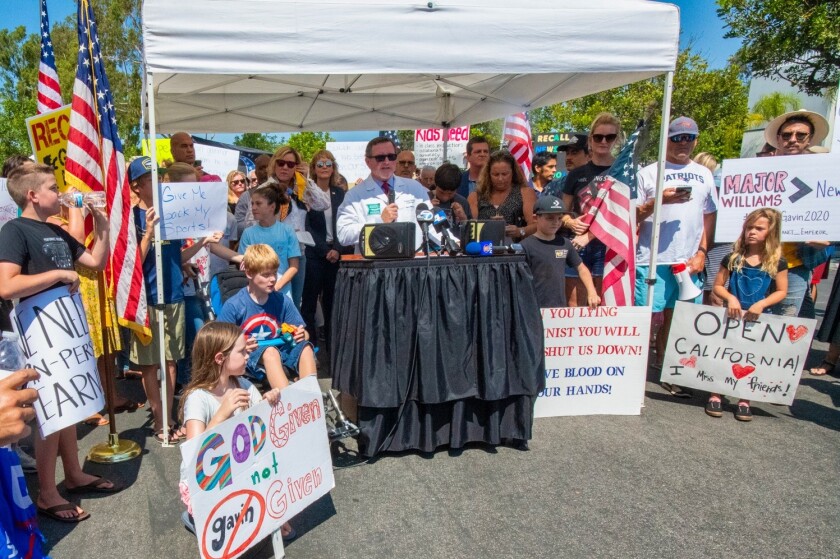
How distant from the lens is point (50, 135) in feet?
13.0

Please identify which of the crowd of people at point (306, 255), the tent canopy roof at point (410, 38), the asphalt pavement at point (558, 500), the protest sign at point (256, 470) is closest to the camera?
the protest sign at point (256, 470)

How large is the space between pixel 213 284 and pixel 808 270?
16.2ft

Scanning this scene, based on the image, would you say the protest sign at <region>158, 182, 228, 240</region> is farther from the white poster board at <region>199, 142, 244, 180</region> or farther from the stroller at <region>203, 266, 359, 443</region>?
the white poster board at <region>199, 142, 244, 180</region>

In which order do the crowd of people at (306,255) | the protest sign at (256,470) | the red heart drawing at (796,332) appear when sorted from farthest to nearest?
1. the red heart drawing at (796,332)
2. the crowd of people at (306,255)
3. the protest sign at (256,470)

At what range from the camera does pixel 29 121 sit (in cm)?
390

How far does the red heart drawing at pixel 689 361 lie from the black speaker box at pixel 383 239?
2.46 metres

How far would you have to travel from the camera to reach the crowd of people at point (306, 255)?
2.95 metres

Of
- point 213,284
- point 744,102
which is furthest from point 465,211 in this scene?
point 744,102

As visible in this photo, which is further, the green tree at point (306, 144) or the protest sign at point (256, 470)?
the green tree at point (306, 144)

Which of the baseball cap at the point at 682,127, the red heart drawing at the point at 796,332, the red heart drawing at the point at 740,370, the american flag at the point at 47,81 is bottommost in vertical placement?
the red heart drawing at the point at 740,370

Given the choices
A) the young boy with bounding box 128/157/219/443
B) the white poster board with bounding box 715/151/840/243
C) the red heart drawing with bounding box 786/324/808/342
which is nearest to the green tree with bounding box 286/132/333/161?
the young boy with bounding box 128/157/219/443

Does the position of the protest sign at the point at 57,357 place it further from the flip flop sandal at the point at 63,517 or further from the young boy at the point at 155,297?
the young boy at the point at 155,297

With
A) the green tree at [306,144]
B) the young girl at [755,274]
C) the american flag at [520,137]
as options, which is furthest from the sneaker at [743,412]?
the green tree at [306,144]

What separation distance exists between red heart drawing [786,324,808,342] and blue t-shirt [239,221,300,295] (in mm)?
3750
